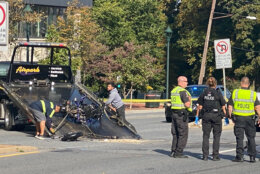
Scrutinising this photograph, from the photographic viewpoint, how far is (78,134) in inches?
672

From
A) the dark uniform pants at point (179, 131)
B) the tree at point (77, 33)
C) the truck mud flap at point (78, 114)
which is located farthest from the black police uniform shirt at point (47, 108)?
the tree at point (77, 33)

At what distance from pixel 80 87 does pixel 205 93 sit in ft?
28.5

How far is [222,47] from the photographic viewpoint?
2488cm

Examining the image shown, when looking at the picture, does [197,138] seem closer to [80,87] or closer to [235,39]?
[80,87]

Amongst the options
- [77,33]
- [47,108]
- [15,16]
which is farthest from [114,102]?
[77,33]

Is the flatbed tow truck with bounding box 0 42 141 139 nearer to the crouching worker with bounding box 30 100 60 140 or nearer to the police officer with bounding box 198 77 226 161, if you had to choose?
the crouching worker with bounding box 30 100 60 140

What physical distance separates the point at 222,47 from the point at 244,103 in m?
11.8

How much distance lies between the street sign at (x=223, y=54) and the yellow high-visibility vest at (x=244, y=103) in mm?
11217

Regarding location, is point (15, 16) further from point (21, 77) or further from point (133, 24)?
point (133, 24)

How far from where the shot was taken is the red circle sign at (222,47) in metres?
24.8

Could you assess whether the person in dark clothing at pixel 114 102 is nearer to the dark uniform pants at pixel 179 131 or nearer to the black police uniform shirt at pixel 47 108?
the black police uniform shirt at pixel 47 108

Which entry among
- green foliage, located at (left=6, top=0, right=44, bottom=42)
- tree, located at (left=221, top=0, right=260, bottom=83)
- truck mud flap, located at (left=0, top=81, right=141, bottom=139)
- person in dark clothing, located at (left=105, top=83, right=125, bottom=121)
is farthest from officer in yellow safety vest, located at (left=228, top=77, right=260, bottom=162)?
tree, located at (left=221, top=0, right=260, bottom=83)

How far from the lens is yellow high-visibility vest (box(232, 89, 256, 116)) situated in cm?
1323

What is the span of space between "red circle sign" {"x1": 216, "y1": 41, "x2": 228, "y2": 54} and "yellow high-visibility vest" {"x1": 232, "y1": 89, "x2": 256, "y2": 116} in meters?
11.6
